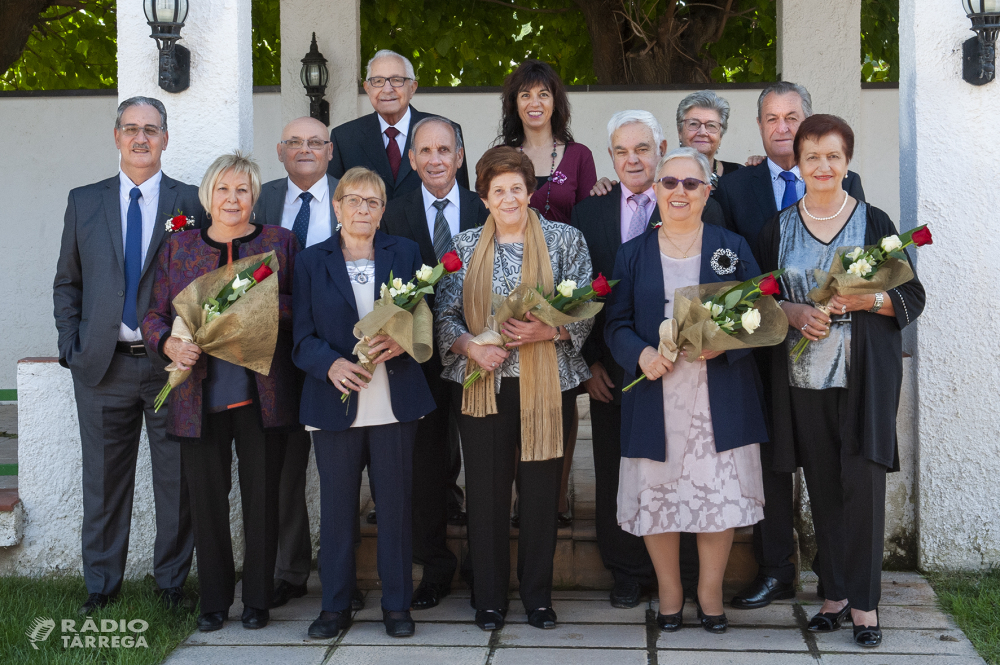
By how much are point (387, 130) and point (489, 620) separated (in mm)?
2261

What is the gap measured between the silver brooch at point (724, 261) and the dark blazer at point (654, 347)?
0.02m

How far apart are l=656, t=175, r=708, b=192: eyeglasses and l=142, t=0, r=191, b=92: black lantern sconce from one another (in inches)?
89.4

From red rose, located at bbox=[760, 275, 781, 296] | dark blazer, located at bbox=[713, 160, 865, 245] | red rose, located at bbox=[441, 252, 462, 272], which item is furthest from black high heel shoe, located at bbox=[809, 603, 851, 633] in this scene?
red rose, located at bbox=[441, 252, 462, 272]

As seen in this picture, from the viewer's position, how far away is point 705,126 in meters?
4.36

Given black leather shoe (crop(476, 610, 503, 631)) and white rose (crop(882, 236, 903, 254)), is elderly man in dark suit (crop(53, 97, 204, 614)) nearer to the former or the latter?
black leather shoe (crop(476, 610, 503, 631))

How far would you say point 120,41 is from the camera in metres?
4.69

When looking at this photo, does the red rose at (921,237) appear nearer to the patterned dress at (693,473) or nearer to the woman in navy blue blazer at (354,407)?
the patterned dress at (693,473)

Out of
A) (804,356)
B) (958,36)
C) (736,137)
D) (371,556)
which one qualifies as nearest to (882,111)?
(736,137)

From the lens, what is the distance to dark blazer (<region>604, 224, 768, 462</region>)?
12.4 ft

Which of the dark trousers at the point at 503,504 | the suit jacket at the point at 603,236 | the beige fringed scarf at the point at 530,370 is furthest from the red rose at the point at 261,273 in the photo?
the suit jacket at the point at 603,236

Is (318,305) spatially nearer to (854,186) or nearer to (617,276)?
(617,276)

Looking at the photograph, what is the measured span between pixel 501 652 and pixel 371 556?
1.01 meters

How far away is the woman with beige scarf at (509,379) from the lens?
3906 millimetres

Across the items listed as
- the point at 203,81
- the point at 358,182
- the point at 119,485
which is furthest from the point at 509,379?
the point at 203,81
